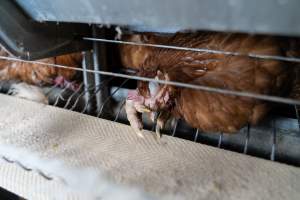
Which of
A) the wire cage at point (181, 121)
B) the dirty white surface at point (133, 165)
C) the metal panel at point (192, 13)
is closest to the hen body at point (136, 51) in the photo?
the wire cage at point (181, 121)

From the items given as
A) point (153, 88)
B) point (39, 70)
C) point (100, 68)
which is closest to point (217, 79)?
point (153, 88)

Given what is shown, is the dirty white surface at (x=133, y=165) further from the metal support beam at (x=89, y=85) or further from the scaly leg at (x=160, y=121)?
the metal support beam at (x=89, y=85)

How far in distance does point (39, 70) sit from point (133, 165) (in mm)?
906

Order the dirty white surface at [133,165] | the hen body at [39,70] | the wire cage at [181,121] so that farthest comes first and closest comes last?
the hen body at [39,70], the wire cage at [181,121], the dirty white surface at [133,165]

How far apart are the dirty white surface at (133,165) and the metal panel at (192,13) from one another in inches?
15.1

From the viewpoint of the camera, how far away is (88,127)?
1.03 metres

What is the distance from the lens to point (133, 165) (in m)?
0.83

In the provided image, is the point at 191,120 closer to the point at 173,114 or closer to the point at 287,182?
the point at 173,114

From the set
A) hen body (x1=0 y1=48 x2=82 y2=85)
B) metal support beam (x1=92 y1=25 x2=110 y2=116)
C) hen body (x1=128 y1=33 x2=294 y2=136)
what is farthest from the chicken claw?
hen body (x1=0 y1=48 x2=82 y2=85)

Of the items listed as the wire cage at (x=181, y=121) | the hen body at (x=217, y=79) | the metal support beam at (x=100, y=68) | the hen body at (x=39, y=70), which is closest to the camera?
the hen body at (x=217, y=79)

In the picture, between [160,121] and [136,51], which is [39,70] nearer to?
[136,51]

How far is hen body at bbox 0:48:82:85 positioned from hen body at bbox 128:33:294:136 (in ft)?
1.83

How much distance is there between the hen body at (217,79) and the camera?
0.83m

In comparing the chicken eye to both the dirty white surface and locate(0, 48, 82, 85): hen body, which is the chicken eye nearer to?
the dirty white surface
